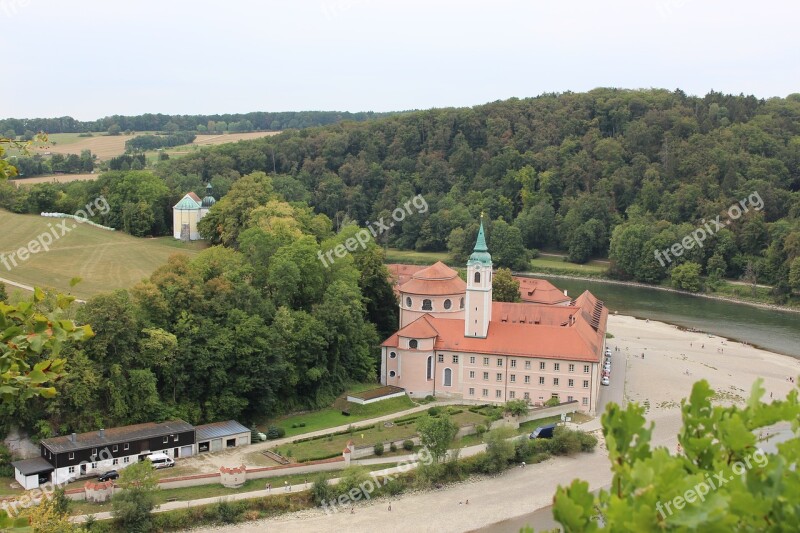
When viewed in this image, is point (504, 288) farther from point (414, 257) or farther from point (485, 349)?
point (414, 257)

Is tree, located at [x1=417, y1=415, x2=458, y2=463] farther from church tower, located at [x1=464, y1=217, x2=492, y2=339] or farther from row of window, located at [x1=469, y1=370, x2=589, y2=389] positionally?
church tower, located at [x1=464, y1=217, x2=492, y2=339]

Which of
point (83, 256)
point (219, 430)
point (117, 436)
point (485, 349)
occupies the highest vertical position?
point (83, 256)

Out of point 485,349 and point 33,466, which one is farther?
point 485,349

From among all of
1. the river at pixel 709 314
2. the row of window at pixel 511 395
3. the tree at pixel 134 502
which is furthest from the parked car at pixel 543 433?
the river at pixel 709 314

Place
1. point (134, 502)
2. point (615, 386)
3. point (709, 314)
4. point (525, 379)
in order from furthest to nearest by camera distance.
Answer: point (709, 314) < point (615, 386) < point (525, 379) < point (134, 502)

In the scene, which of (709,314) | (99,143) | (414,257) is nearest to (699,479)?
(709,314)

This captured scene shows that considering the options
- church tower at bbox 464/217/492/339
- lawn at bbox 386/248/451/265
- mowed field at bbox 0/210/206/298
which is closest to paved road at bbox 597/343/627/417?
church tower at bbox 464/217/492/339
